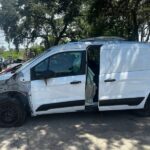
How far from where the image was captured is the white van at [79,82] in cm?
741

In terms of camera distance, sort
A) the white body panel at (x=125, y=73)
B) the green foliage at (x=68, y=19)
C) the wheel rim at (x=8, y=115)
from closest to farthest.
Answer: the wheel rim at (x=8, y=115)
the white body panel at (x=125, y=73)
the green foliage at (x=68, y=19)

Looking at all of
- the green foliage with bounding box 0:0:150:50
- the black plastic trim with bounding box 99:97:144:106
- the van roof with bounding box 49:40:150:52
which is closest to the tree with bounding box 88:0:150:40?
the green foliage with bounding box 0:0:150:50

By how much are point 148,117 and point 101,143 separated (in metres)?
2.29

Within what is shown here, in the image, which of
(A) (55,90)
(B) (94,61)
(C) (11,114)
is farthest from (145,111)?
(C) (11,114)

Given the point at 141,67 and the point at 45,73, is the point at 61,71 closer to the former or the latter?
the point at 45,73

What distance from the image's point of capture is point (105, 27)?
2722 cm

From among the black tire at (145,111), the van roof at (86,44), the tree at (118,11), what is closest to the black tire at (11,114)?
the van roof at (86,44)

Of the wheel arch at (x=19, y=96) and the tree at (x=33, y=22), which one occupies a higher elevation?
the tree at (x=33, y=22)

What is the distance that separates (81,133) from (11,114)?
1.72 m

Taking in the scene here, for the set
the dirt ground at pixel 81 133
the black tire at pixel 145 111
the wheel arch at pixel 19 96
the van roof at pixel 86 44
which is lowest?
the dirt ground at pixel 81 133

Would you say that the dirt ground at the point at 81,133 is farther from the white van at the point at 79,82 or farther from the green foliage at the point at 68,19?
the green foliage at the point at 68,19

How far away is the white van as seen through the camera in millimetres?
7406

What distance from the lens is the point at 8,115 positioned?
7.48m

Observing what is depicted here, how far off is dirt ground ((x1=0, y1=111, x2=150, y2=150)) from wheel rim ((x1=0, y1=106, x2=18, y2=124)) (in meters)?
0.23
